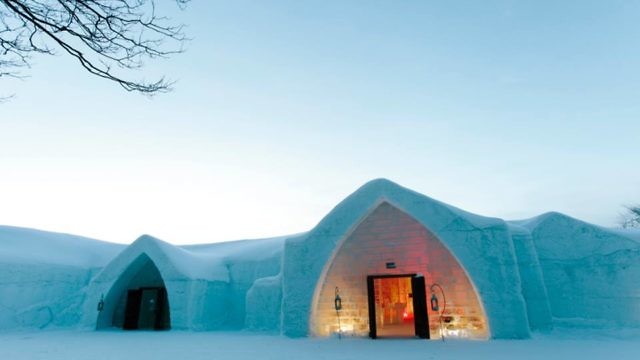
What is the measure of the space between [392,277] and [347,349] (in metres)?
3.49

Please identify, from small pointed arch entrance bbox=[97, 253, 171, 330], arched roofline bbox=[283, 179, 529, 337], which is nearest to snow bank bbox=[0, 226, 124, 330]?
small pointed arch entrance bbox=[97, 253, 171, 330]

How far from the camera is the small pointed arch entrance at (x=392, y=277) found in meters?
10.5

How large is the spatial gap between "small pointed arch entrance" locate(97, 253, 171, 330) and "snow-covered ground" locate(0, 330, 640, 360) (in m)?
4.79

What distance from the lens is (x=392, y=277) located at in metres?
11.4

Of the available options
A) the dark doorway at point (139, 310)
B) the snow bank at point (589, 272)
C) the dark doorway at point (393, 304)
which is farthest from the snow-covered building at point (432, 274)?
the dark doorway at point (139, 310)

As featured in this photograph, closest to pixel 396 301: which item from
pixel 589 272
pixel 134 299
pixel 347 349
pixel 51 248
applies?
pixel 589 272

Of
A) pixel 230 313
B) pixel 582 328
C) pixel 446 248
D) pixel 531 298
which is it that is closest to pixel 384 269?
pixel 446 248

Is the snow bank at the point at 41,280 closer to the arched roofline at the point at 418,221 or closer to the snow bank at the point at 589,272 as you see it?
the arched roofline at the point at 418,221

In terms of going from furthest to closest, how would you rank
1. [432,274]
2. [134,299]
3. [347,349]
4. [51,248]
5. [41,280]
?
1. [51,248]
2. [41,280]
3. [134,299]
4. [432,274]
5. [347,349]

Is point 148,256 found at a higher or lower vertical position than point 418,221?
lower

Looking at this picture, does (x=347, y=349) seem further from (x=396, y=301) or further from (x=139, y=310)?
(x=139, y=310)

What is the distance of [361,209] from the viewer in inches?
440

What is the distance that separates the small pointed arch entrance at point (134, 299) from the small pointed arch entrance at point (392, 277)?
7842 mm

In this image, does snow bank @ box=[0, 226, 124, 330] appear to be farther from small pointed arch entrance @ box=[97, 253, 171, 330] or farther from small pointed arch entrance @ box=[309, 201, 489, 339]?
small pointed arch entrance @ box=[309, 201, 489, 339]
